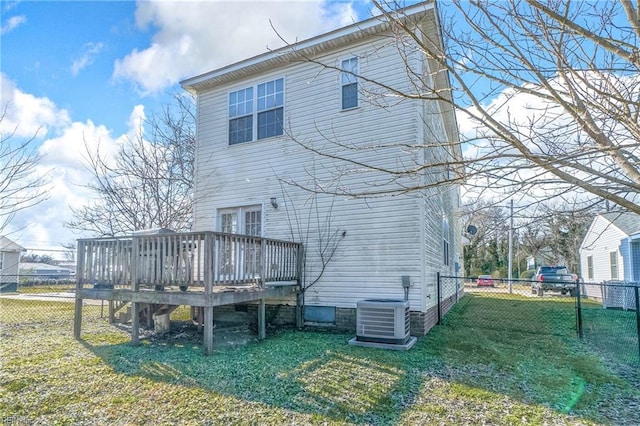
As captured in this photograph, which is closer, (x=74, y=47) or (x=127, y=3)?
(x=127, y=3)

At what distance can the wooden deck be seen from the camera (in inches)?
240

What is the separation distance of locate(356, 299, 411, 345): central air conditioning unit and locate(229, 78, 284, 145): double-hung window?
4764mm

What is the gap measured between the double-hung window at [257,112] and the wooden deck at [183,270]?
317 centimetres

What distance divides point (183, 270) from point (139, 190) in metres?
8.16

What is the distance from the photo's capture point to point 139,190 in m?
13.2

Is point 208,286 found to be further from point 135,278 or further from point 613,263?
point 613,263

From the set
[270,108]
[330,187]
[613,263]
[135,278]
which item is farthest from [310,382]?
[613,263]

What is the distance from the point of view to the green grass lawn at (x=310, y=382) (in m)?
3.86

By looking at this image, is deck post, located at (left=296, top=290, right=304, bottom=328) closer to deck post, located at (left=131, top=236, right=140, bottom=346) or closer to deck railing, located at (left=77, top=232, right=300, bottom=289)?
deck railing, located at (left=77, top=232, right=300, bottom=289)

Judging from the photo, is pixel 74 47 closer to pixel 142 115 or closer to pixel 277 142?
pixel 277 142

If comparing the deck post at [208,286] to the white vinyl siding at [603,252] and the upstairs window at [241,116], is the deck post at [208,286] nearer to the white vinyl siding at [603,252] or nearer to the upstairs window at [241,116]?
the upstairs window at [241,116]

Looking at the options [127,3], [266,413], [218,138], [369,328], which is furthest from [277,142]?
[266,413]

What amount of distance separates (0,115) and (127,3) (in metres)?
3.22

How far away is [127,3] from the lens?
757cm
